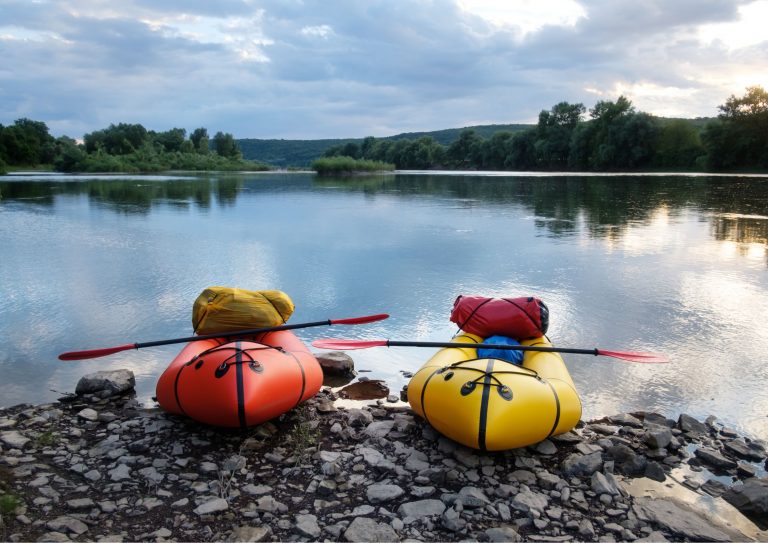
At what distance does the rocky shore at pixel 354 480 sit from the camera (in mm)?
2643

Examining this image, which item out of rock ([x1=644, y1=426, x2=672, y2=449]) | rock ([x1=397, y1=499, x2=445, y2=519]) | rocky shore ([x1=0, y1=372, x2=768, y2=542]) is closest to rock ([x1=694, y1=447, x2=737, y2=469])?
rocky shore ([x1=0, y1=372, x2=768, y2=542])

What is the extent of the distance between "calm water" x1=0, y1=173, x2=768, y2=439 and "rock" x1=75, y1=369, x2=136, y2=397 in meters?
0.17

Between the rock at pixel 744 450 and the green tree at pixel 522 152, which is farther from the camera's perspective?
the green tree at pixel 522 152

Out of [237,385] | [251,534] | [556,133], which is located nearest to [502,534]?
[251,534]

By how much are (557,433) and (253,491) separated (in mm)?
1777

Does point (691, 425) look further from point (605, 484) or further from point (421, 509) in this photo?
point (421, 509)

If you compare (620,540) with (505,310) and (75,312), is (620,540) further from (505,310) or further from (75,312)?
(75,312)

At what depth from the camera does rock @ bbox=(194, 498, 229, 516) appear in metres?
2.74

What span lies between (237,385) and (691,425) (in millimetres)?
2869

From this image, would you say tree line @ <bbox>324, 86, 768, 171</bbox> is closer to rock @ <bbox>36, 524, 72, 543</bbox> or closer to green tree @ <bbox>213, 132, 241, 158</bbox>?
green tree @ <bbox>213, 132, 241, 158</bbox>

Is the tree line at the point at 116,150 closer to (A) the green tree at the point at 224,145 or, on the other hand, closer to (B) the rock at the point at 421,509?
(A) the green tree at the point at 224,145

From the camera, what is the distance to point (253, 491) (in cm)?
295

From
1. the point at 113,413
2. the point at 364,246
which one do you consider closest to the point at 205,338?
the point at 113,413

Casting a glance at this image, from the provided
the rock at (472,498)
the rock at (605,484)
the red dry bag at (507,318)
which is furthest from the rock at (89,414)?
the rock at (605,484)
